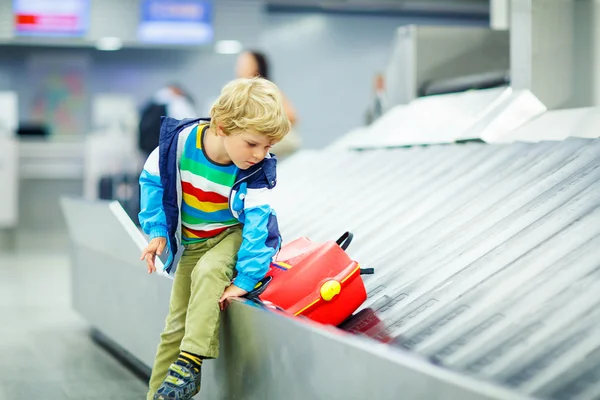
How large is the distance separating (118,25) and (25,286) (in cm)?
600

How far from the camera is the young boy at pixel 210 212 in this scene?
2168 millimetres

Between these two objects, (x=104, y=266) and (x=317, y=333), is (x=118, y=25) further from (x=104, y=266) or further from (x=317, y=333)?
(x=317, y=333)

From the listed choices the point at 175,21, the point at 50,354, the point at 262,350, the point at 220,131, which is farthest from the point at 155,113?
the point at 262,350

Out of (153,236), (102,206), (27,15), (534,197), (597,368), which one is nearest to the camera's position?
(597,368)

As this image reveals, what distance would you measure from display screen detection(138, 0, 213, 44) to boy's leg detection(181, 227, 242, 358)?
→ 31.7 feet

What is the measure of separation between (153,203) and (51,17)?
959 centimetres

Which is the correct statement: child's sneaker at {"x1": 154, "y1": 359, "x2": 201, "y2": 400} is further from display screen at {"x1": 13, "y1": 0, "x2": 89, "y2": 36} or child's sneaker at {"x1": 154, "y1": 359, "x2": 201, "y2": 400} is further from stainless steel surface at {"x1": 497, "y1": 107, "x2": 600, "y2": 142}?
display screen at {"x1": 13, "y1": 0, "x2": 89, "y2": 36}

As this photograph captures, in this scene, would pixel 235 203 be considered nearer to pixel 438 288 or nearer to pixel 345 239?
pixel 345 239

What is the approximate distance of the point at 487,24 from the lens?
14422 millimetres

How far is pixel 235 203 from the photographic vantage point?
7.38ft

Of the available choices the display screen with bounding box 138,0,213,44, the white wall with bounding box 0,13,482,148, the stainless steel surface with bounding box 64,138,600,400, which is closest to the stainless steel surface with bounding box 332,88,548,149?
the stainless steel surface with bounding box 64,138,600,400

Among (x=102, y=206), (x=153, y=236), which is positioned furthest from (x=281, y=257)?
(x=102, y=206)

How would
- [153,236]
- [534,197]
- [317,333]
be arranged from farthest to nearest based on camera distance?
[534,197] < [153,236] < [317,333]

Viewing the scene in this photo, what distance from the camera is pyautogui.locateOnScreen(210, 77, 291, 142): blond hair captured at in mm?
2129
